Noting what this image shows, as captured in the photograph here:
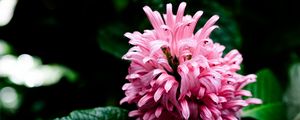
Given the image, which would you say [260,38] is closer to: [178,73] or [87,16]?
[87,16]

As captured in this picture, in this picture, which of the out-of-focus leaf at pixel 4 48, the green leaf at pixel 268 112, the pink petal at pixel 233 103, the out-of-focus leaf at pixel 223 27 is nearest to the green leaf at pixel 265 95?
the green leaf at pixel 268 112

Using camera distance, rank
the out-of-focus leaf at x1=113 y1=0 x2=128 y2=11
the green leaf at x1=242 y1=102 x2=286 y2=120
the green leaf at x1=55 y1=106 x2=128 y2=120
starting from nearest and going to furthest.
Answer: the green leaf at x1=55 y1=106 x2=128 y2=120, the green leaf at x1=242 y1=102 x2=286 y2=120, the out-of-focus leaf at x1=113 y1=0 x2=128 y2=11

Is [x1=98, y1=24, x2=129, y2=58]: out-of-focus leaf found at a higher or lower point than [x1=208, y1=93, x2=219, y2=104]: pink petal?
higher

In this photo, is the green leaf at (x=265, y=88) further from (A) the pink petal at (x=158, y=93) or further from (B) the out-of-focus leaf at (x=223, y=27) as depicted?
(A) the pink petal at (x=158, y=93)

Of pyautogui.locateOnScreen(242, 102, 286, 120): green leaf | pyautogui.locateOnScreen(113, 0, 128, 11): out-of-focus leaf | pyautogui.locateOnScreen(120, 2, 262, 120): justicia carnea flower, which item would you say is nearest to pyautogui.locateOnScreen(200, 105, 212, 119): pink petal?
pyautogui.locateOnScreen(120, 2, 262, 120): justicia carnea flower

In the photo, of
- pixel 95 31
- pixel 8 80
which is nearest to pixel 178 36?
pixel 95 31

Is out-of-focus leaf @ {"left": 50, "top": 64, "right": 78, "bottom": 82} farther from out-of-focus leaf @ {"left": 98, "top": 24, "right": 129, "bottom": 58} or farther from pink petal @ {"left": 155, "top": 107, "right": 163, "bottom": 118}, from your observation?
pink petal @ {"left": 155, "top": 107, "right": 163, "bottom": 118}

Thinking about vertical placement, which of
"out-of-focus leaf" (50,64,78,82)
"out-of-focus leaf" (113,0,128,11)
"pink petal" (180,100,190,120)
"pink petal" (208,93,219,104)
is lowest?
"pink petal" (180,100,190,120)

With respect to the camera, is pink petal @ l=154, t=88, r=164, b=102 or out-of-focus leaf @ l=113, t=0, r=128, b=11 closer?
pink petal @ l=154, t=88, r=164, b=102
